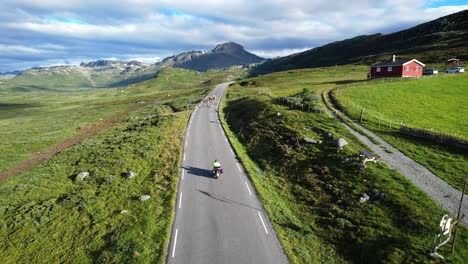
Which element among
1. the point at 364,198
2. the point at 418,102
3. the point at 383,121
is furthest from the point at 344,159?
the point at 418,102

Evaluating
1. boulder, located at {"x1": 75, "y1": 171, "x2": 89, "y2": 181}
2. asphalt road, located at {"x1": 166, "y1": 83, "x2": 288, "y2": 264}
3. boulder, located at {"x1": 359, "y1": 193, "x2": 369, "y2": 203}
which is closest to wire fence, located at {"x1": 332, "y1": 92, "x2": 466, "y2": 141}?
boulder, located at {"x1": 359, "y1": 193, "x2": 369, "y2": 203}

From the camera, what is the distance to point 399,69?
3273 inches

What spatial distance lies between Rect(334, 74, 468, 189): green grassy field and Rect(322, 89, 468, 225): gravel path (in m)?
0.75

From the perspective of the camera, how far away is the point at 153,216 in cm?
2319

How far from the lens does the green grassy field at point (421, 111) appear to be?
28234mm

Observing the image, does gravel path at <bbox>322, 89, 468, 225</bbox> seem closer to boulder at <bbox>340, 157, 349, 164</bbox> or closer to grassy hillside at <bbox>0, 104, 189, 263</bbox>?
boulder at <bbox>340, 157, 349, 164</bbox>

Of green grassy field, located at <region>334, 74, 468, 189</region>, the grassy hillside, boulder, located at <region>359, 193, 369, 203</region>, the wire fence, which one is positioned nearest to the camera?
the grassy hillside

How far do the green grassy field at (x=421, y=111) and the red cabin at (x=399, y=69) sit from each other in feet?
26.3

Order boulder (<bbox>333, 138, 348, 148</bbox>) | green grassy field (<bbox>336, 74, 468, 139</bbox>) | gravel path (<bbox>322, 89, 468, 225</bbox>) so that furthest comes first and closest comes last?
1. green grassy field (<bbox>336, 74, 468, 139</bbox>)
2. boulder (<bbox>333, 138, 348, 148</bbox>)
3. gravel path (<bbox>322, 89, 468, 225</bbox>)

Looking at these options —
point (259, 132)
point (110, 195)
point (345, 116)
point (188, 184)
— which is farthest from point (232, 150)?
point (345, 116)

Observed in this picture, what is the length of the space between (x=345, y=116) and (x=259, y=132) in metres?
14.7

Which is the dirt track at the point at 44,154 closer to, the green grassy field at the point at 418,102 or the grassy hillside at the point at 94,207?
the grassy hillside at the point at 94,207

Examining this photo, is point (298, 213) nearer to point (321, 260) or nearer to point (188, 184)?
point (321, 260)

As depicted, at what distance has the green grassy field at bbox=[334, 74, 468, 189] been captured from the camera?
1112 inches
